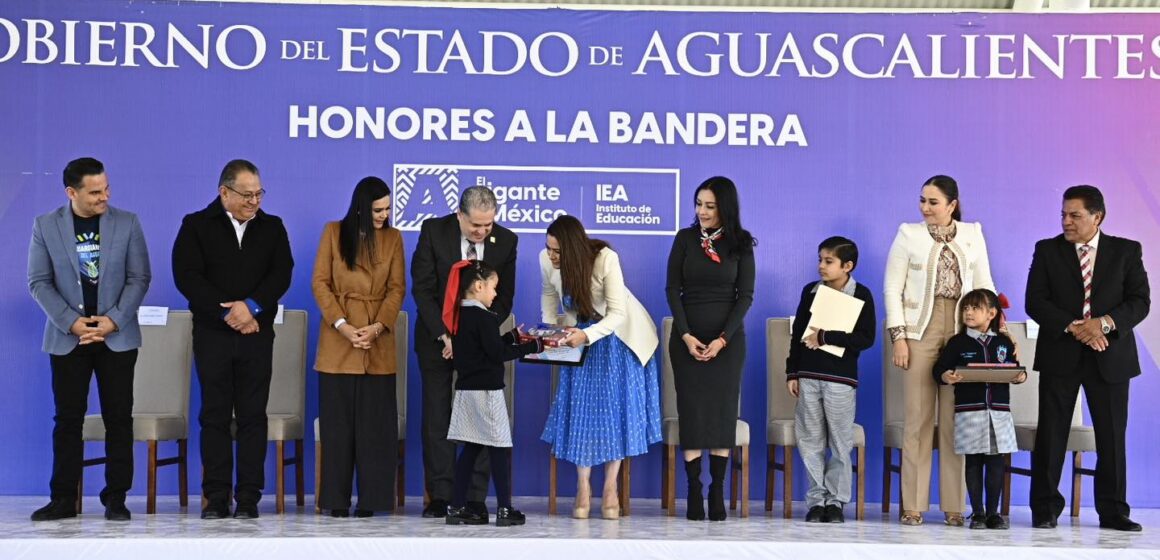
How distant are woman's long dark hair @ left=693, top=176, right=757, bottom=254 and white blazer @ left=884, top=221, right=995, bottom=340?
2.01 ft

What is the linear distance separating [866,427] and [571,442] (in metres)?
1.69

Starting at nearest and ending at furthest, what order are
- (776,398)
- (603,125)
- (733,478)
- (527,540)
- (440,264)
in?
(527,540)
(440,264)
(733,478)
(776,398)
(603,125)

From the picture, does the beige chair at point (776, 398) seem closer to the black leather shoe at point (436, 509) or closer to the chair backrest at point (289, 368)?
the black leather shoe at point (436, 509)

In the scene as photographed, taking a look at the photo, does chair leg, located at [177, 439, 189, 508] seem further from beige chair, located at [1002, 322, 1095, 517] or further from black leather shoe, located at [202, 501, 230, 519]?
beige chair, located at [1002, 322, 1095, 517]

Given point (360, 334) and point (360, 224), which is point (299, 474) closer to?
point (360, 334)

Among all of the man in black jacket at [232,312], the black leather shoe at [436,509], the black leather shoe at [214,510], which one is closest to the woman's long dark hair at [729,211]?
the black leather shoe at [436,509]

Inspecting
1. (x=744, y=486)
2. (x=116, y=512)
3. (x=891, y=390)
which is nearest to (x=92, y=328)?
(x=116, y=512)

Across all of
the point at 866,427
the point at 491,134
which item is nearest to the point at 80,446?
the point at 491,134

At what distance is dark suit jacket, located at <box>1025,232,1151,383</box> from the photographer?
5.04 m

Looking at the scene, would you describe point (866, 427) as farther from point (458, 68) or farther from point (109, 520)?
point (109, 520)

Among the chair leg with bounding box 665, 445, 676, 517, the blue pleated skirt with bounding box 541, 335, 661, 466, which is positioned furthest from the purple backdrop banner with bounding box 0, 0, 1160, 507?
the blue pleated skirt with bounding box 541, 335, 661, 466

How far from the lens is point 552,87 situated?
20.5 feet

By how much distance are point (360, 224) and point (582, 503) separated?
4.65 ft

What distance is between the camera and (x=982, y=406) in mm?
5098
